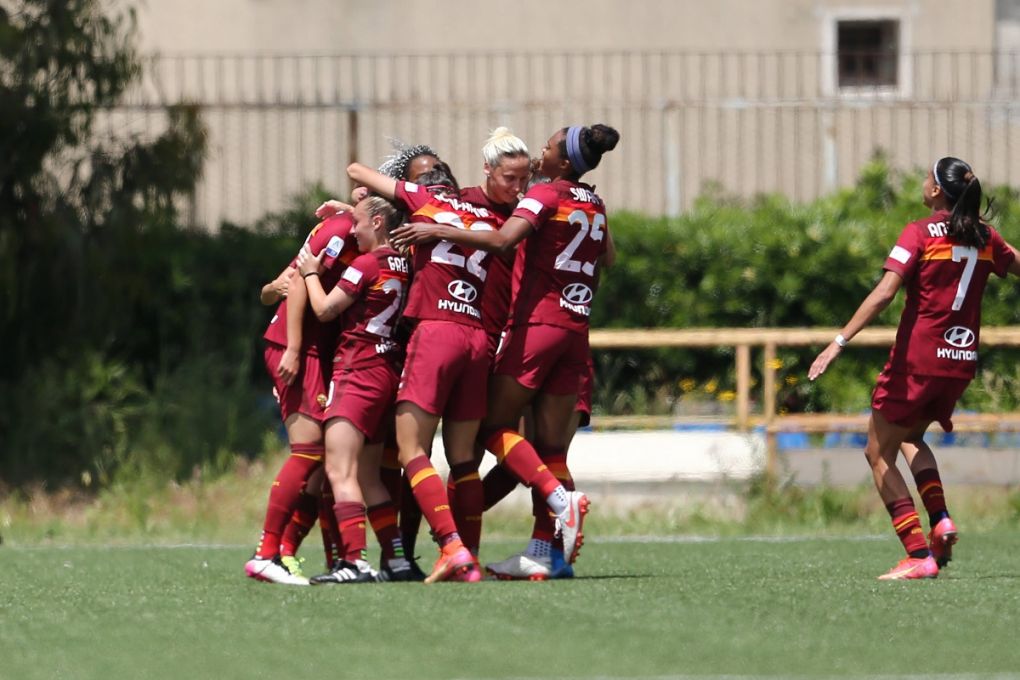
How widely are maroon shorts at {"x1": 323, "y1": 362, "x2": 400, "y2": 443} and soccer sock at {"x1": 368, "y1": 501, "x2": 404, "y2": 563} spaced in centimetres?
34

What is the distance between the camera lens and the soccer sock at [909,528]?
335 inches

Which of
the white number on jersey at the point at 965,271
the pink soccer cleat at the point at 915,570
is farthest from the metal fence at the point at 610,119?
the pink soccer cleat at the point at 915,570

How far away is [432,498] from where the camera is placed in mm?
8031

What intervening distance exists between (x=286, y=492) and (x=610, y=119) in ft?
30.1

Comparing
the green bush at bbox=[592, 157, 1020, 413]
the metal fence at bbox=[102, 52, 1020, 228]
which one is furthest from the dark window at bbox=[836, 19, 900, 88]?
the green bush at bbox=[592, 157, 1020, 413]

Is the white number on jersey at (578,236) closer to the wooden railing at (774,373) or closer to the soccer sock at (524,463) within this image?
the soccer sock at (524,463)

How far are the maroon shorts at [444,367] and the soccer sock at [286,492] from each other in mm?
589

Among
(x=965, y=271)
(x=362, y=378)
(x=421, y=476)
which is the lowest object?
(x=421, y=476)

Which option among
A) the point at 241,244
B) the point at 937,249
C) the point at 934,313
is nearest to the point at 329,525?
the point at 934,313

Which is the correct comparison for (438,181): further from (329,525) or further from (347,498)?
(329,525)

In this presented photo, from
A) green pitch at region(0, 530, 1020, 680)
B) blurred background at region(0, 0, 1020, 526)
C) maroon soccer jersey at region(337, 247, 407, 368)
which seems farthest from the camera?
blurred background at region(0, 0, 1020, 526)

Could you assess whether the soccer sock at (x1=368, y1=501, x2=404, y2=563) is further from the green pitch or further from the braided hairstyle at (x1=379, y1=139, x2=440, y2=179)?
the braided hairstyle at (x1=379, y1=139, x2=440, y2=179)

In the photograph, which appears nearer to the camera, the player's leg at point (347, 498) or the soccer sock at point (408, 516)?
the player's leg at point (347, 498)

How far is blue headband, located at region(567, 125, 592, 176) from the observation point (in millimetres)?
8258
